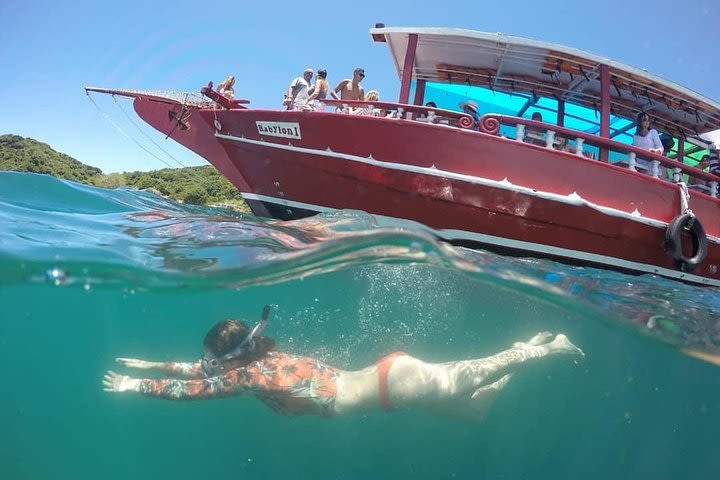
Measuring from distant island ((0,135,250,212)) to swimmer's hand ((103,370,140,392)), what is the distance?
21971 millimetres

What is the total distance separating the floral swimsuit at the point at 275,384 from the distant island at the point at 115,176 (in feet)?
85.1

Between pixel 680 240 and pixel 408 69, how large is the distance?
222 inches

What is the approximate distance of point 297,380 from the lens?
16.1 feet

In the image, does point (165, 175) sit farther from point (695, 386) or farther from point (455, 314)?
point (695, 386)

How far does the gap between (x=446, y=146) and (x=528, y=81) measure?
436 cm

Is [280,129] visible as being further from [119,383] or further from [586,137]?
[586,137]

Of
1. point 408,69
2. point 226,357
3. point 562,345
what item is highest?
point 408,69

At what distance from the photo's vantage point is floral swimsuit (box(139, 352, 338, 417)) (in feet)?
16.3

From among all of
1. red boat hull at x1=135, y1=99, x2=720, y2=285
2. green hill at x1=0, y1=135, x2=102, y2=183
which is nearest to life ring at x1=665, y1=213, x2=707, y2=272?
red boat hull at x1=135, y1=99, x2=720, y2=285

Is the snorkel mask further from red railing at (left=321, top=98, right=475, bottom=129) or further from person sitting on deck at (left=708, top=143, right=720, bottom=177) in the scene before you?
person sitting on deck at (left=708, top=143, right=720, bottom=177)

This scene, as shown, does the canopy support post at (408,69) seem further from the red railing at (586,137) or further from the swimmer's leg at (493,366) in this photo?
the swimmer's leg at (493,366)

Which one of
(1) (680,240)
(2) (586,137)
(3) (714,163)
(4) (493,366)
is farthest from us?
(3) (714,163)

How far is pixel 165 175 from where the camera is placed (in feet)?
127

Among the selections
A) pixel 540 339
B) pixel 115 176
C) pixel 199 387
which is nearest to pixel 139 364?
pixel 199 387
